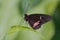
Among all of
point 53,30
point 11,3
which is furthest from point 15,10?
point 53,30

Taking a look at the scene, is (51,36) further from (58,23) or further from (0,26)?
(0,26)

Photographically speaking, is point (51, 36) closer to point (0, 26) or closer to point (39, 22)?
point (39, 22)

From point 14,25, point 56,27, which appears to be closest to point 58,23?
point 56,27

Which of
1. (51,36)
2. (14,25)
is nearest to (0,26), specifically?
(14,25)

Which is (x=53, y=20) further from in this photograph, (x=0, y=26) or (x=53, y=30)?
(x=0, y=26)
